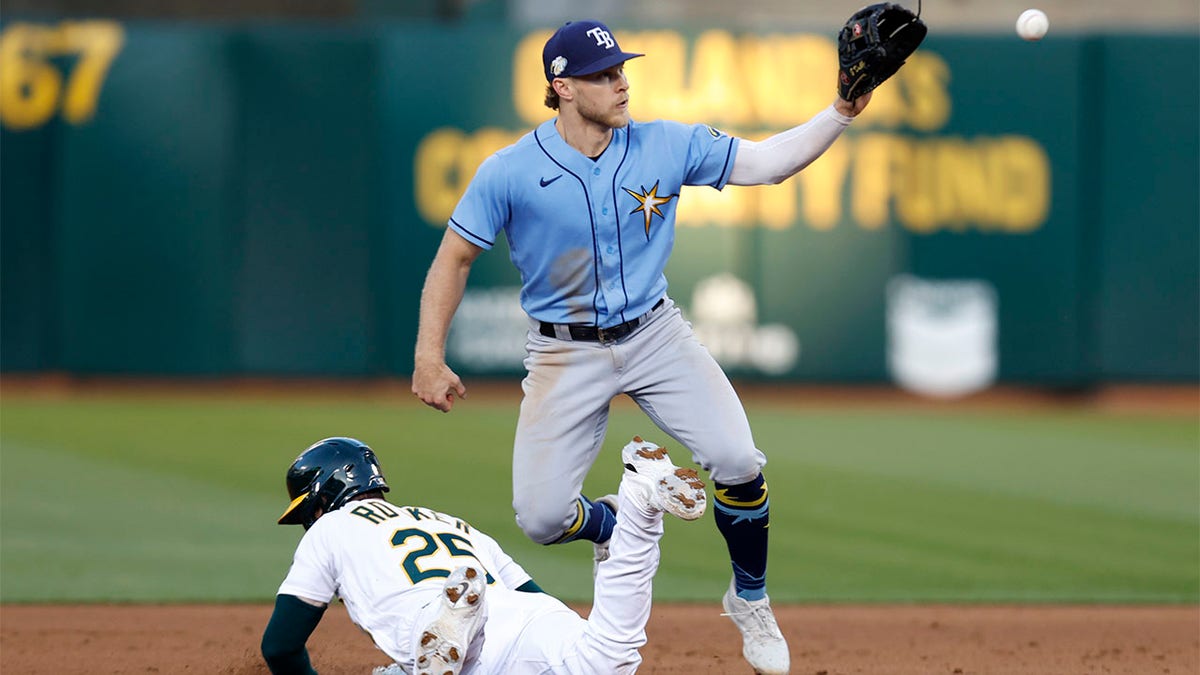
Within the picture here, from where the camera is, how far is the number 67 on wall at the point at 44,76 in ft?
44.4

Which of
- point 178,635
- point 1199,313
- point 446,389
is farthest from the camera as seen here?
point 1199,313

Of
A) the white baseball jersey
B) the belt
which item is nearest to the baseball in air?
the belt

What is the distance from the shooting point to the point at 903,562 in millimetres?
7465

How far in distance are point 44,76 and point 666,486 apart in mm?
11002

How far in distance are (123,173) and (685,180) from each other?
963cm

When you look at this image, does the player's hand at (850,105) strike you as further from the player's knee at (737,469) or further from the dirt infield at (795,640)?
the dirt infield at (795,640)

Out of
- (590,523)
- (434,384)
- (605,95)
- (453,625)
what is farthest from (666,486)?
(605,95)

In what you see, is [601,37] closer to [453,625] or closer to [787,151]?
[787,151]

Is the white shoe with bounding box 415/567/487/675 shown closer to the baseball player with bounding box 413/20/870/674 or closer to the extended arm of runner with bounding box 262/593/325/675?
the extended arm of runner with bounding box 262/593/325/675

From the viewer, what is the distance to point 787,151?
16.2 ft

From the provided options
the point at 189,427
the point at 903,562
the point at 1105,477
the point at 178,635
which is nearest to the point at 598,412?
the point at 178,635

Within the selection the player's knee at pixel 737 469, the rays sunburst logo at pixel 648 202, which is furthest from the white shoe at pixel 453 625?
the rays sunburst logo at pixel 648 202

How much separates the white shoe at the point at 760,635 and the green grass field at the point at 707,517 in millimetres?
1766

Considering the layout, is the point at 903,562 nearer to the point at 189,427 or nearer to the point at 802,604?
the point at 802,604
